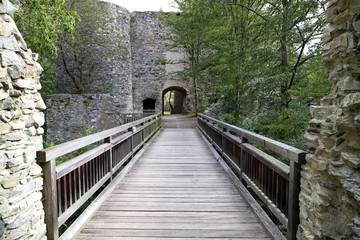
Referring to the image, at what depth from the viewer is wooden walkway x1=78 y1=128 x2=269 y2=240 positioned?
7.66ft

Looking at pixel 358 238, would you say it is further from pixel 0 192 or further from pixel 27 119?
pixel 27 119

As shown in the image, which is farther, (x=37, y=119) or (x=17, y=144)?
(x=37, y=119)

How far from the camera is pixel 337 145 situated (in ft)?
5.10

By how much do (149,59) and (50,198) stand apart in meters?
15.3

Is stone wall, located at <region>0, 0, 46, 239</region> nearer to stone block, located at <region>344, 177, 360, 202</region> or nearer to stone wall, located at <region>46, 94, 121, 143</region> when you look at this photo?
stone block, located at <region>344, 177, 360, 202</region>

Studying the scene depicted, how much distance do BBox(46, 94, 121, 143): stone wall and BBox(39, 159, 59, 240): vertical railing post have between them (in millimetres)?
9333

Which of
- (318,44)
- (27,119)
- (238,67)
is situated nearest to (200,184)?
(27,119)

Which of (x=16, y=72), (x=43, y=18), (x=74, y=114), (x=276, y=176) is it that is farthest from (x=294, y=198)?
(x=74, y=114)

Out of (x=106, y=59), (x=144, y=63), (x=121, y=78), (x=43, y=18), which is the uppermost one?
(x=144, y=63)

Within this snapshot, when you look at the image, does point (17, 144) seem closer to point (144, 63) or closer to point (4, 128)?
point (4, 128)

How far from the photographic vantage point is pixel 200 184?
372 cm

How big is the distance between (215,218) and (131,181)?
1760mm

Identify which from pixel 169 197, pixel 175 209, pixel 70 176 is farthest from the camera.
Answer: pixel 169 197

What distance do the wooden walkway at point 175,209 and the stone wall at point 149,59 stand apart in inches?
477
